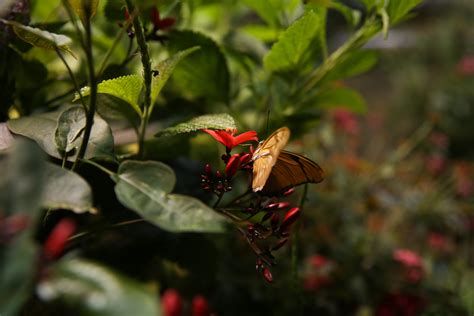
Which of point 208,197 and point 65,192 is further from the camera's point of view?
point 208,197

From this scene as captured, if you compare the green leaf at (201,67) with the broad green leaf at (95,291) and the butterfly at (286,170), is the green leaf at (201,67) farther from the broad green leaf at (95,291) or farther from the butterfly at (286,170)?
the broad green leaf at (95,291)

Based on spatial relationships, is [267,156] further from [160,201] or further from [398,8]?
[398,8]

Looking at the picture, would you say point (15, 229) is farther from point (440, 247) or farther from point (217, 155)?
point (440, 247)

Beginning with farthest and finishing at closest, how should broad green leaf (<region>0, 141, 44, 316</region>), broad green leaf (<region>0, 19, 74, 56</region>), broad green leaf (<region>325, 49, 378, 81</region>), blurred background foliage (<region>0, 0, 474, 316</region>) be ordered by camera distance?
1. broad green leaf (<region>325, 49, 378, 81</region>)
2. blurred background foliage (<region>0, 0, 474, 316</region>)
3. broad green leaf (<region>0, 19, 74, 56</region>)
4. broad green leaf (<region>0, 141, 44, 316</region>)

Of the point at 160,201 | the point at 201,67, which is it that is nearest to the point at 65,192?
the point at 160,201

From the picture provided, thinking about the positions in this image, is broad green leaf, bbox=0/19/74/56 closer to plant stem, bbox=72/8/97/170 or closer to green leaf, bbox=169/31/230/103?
plant stem, bbox=72/8/97/170

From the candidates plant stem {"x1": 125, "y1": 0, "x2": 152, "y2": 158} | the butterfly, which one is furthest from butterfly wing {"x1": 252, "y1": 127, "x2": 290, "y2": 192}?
plant stem {"x1": 125, "y1": 0, "x2": 152, "y2": 158}

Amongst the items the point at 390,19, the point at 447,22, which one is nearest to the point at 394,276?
the point at 390,19
